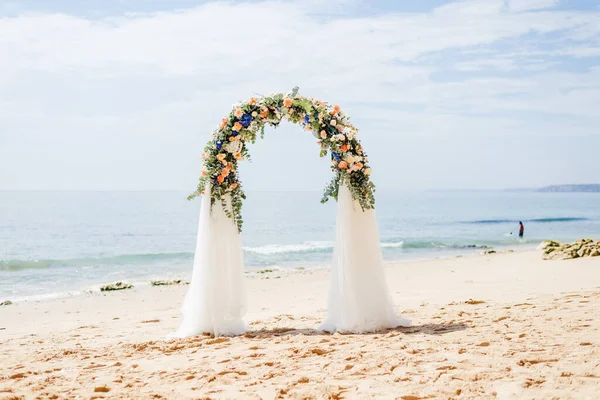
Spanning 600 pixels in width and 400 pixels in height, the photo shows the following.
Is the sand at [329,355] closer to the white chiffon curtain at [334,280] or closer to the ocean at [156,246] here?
the white chiffon curtain at [334,280]

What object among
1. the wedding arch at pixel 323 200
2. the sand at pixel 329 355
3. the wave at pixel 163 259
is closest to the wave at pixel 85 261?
the wave at pixel 163 259

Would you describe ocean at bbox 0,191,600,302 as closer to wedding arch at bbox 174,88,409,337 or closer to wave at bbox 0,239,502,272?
wave at bbox 0,239,502,272

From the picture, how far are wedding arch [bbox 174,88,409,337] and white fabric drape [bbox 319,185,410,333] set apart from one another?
0.5 inches

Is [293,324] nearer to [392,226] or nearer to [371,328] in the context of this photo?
[371,328]

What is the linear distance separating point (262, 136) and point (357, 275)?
2.25 metres

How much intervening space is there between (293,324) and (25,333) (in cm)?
446

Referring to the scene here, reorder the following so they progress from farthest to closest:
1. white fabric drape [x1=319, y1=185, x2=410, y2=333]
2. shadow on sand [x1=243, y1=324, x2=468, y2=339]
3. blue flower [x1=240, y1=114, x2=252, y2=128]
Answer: blue flower [x1=240, y1=114, x2=252, y2=128], white fabric drape [x1=319, y1=185, x2=410, y2=333], shadow on sand [x1=243, y1=324, x2=468, y2=339]


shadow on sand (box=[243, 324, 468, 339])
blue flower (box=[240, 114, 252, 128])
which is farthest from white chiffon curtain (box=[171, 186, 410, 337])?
blue flower (box=[240, 114, 252, 128])

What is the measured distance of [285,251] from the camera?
2716cm

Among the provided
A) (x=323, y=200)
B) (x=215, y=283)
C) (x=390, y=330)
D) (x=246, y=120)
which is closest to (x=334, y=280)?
(x=390, y=330)

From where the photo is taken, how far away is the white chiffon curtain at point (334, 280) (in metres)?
7.34

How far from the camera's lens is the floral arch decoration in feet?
24.3

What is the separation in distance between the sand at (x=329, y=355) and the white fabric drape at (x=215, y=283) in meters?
0.40

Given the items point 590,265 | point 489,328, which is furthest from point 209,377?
point 590,265
